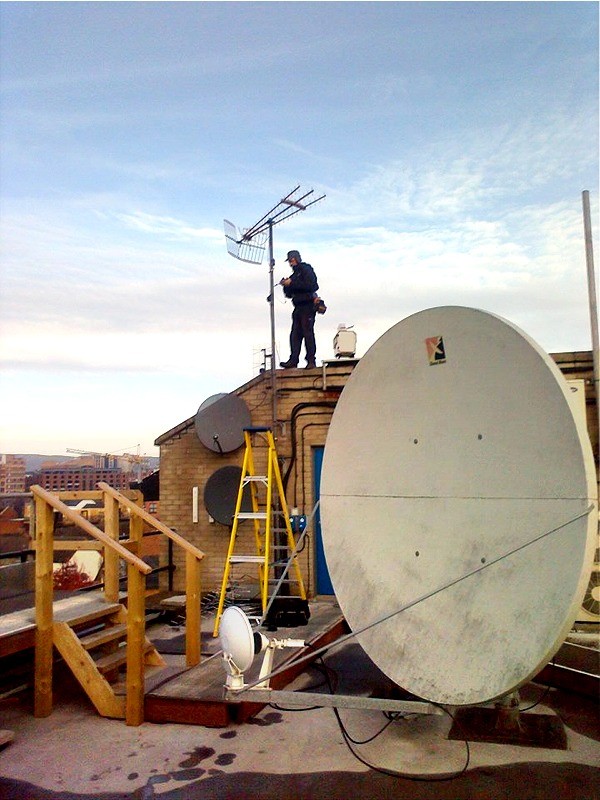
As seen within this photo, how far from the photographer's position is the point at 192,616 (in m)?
4.97

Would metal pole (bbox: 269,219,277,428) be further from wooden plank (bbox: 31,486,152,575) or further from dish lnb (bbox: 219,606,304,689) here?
dish lnb (bbox: 219,606,304,689)

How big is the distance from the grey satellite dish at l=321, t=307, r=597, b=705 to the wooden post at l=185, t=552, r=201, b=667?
1.39m

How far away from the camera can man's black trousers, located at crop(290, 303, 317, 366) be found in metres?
8.51

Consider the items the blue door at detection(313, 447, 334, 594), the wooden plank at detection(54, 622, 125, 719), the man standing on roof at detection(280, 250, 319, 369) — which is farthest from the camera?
the man standing on roof at detection(280, 250, 319, 369)

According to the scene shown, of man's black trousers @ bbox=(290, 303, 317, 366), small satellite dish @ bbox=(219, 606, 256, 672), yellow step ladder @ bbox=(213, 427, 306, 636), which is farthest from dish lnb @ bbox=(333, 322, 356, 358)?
small satellite dish @ bbox=(219, 606, 256, 672)

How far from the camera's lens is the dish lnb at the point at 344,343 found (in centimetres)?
805

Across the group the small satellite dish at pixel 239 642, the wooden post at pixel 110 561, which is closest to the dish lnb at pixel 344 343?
the wooden post at pixel 110 561

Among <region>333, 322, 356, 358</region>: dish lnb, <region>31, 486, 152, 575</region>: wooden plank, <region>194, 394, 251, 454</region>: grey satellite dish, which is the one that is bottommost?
<region>31, 486, 152, 575</region>: wooden plank

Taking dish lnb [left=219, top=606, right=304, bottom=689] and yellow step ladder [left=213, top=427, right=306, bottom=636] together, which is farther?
yellow step ladder [left=213, top=427, right=306, bottom=636]

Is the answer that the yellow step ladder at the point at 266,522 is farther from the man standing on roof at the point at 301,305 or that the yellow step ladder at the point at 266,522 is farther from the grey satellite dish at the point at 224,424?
the man standing on roof at the point at 301,305

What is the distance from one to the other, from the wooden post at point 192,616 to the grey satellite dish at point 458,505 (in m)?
1.39

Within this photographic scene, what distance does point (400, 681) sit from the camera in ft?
11.4

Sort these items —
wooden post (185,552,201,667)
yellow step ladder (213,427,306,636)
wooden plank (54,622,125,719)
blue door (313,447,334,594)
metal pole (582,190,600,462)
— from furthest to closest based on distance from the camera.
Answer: blue door (313,447,334,594)
yellow step ladder (213,427,306,636)
metal pole (582,190,600,462)
wooden post (185,552,201,667)
wooden plank (54,622,125,719)

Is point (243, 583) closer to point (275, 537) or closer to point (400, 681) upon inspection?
point (275, 537)
